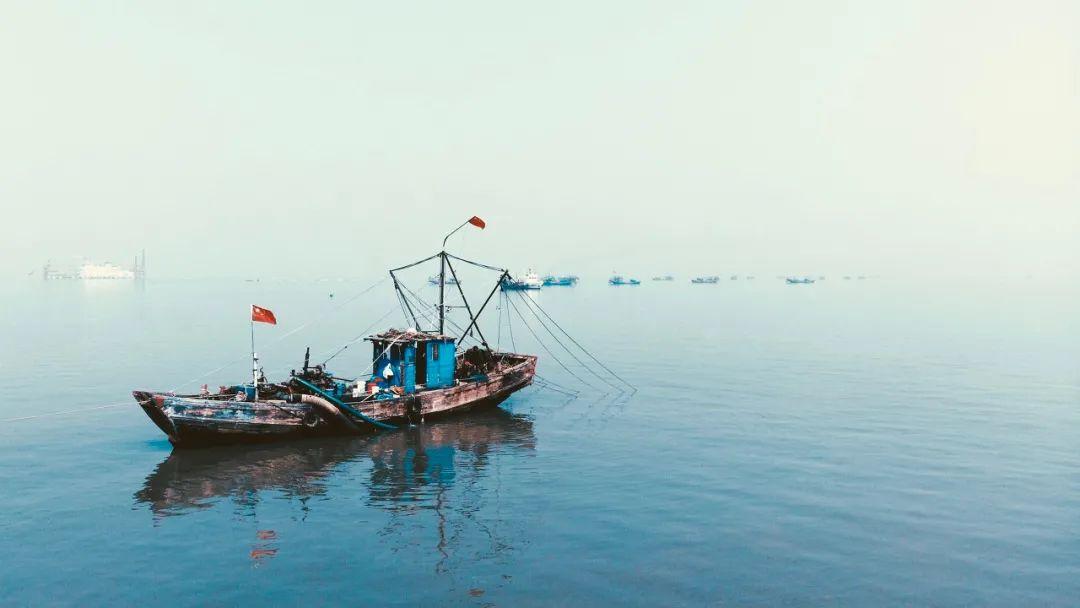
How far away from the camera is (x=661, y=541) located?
70.2ft

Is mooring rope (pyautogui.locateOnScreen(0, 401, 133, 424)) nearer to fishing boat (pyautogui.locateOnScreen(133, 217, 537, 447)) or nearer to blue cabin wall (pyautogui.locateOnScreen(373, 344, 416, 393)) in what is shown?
fishing boat (pyautogui.locateOnScreen(133, 217, 537, 447))

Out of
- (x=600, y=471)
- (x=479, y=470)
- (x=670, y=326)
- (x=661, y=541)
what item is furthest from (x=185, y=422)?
(x=670, y=326)

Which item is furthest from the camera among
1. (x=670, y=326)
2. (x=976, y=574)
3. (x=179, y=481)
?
(x=670, y=326)

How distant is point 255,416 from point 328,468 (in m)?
5.49

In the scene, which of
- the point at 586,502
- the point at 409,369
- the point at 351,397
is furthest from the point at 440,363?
the point at 586,502

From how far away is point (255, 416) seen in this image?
32.5 metres

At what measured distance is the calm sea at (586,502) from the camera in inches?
725

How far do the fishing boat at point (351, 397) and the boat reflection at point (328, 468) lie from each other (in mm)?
903

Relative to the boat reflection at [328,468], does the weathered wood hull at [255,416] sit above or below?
above

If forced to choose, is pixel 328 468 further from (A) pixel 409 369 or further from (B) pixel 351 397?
(A) pixel 409 369

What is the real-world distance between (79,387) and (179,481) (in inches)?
1228

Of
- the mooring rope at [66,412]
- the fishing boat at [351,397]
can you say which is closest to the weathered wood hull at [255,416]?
the fishing boat at [351,397]

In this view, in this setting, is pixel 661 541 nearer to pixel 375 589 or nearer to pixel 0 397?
pixel 375 589

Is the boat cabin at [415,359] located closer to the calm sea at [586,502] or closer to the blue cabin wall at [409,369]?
the blue cabin wall at [409,369]
